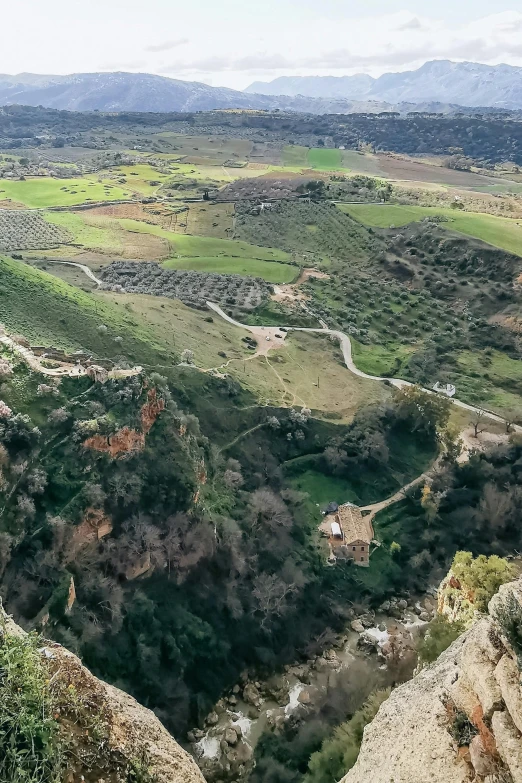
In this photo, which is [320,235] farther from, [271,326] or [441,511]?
[441,511]

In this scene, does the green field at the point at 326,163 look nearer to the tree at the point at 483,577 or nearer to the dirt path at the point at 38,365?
the dirt path at the point at 38,365

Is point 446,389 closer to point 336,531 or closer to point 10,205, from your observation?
point 336,531

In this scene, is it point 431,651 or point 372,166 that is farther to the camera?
point 372,166

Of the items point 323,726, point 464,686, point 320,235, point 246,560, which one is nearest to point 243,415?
point 246,560

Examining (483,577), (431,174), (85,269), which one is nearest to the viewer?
(483,577)

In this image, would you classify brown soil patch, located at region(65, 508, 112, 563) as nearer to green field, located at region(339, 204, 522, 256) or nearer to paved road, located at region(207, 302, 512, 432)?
paved road, located at region(207, 302, 512, 432)

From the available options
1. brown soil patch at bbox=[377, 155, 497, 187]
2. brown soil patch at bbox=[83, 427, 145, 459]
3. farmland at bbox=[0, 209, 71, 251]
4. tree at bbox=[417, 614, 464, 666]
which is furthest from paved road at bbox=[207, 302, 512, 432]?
brown soil patch at bbox=[377, 155, 497, 187]

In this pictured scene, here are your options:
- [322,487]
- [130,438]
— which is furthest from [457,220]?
[130,438]
